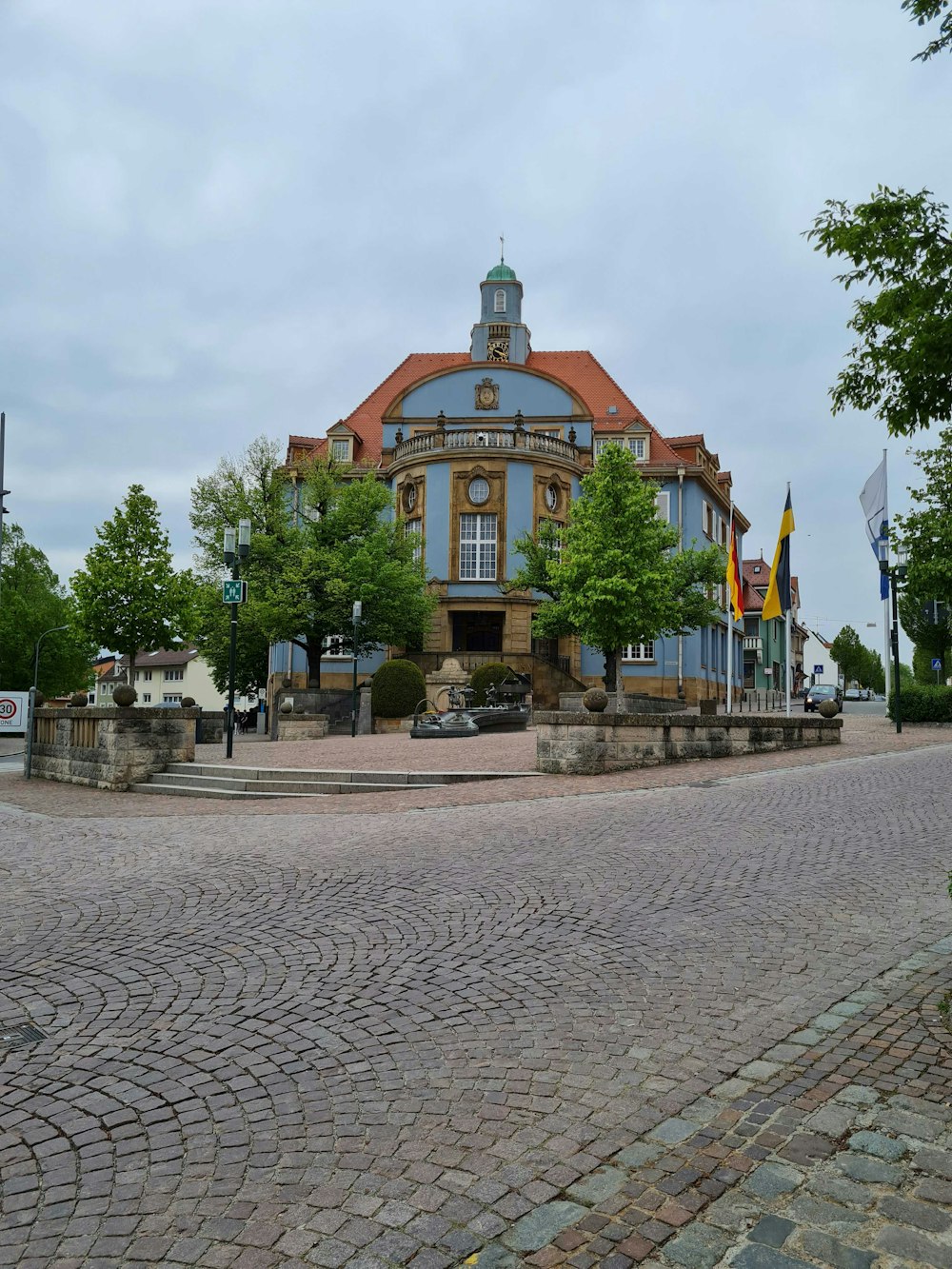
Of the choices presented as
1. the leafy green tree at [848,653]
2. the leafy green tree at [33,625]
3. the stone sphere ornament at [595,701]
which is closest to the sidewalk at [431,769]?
the stone sphere ornament at [595,701]

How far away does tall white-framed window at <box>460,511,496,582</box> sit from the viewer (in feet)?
154

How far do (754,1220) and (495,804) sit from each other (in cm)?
1001

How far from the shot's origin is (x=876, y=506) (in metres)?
31.6

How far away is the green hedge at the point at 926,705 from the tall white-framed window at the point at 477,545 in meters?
22.9

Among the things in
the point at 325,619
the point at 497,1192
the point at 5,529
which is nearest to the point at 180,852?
the point at 497,1192

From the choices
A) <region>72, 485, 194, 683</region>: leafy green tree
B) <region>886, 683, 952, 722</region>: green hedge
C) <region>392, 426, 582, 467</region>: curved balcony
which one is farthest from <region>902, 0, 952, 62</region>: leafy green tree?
<region>392, 426, 582, 467</region>: curved balcony

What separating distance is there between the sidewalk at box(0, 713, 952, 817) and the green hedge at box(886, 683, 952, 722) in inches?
102

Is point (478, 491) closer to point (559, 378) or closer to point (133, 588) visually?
point (559, 378)

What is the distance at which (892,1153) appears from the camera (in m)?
3.28

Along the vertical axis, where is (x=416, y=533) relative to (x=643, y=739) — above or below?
above

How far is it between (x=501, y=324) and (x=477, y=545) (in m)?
17.8

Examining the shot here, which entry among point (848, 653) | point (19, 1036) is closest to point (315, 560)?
point (19, 1036)

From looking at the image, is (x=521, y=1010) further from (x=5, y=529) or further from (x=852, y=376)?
(x=5, y=529)

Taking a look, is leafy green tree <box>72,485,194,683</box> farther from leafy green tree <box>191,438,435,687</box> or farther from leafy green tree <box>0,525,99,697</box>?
leafy green tree <box>0,525,99,697</box>
